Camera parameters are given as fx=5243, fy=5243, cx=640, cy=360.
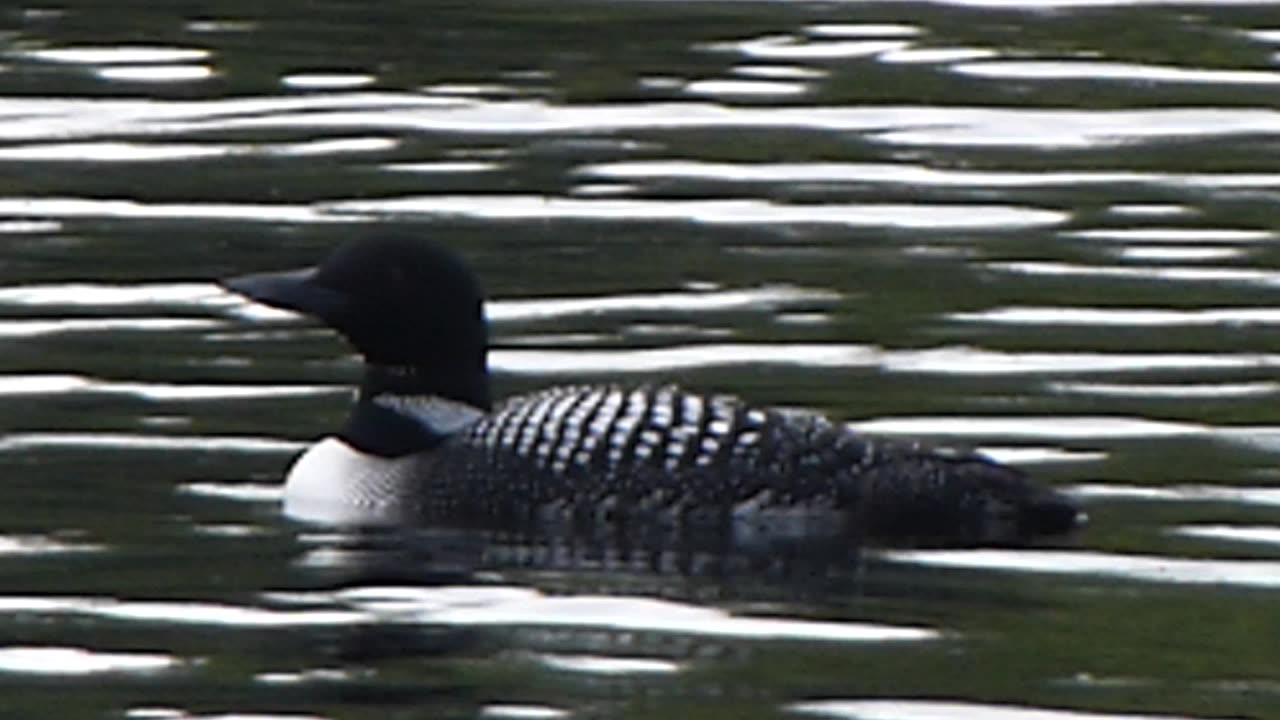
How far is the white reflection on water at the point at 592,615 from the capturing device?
10188 millimetres

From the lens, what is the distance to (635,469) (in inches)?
446

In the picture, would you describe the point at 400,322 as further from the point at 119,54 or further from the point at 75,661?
the point at 119,54

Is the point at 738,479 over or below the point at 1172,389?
over

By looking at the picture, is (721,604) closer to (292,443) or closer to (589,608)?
(589,608)

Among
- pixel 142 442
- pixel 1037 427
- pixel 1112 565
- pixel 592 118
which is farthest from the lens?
pixel 592 118

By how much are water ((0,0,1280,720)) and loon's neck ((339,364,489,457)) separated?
302 mm

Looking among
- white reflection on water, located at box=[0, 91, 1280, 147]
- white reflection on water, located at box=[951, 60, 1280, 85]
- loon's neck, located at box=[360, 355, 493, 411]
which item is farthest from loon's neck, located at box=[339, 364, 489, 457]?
white reflection on water, located at box=[951, 60, 1280, 85]

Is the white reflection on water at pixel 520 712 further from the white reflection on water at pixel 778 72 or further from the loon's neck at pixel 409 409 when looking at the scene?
the white reflection on water at pixel 778 72

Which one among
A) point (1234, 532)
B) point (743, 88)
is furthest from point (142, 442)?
point (743, 88)

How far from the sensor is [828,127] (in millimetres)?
18406

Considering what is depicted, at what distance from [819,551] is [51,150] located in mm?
7055

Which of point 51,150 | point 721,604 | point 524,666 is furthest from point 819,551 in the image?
point 51,150

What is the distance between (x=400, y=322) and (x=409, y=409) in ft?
0.65

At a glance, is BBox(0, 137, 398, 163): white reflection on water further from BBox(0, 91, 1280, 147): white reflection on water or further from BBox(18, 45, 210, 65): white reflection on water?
BBox(18, 45, 210, 65): white reflection on water
